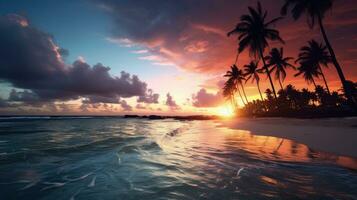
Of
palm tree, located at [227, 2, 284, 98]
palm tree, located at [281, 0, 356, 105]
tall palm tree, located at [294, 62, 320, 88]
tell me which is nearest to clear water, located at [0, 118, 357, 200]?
palm tree, located at [281, 0, 356, 105]

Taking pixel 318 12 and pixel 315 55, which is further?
pixel 315 55

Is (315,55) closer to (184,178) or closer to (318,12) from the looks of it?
(318,12)

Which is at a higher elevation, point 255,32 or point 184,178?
point 255,32

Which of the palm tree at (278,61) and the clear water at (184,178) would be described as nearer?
the clear water at (184,178)

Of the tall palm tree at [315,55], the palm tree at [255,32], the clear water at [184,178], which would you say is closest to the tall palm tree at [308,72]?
the tall palm tree at [315,55]

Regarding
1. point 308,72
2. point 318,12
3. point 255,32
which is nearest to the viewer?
point 318,12

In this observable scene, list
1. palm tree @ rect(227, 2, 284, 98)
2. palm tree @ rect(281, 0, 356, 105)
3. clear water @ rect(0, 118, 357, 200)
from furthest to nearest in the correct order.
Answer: palm tree @ rect(227, 2, 284, 98) → palm tree @ rect(281, 0, 356, 105) → clear water @ rect(0, 118, 357, 200)

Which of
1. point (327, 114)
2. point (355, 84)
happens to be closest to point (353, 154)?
point (327, 114)

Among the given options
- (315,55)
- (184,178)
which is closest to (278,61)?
(315,55)

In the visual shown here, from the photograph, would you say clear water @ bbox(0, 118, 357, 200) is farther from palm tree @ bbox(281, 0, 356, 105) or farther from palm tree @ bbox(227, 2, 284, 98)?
palm tree @ bbox(227, 2, 284, 98)

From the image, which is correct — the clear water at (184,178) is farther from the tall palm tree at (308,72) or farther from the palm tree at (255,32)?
the tall palm tree at (308,72)

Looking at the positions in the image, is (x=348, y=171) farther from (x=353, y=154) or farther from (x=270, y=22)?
(x=270, y=22)

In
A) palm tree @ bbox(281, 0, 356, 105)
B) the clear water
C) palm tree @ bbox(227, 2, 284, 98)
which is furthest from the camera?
palm tree @ bbox(227, 2, 284, 98)

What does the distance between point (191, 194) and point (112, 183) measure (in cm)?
220
